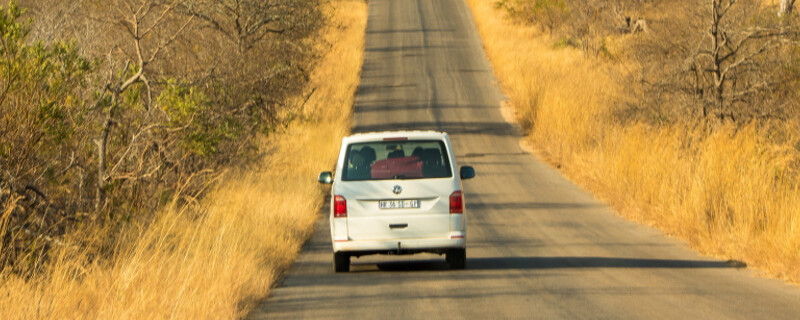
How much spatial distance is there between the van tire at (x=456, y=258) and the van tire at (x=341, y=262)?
Result: 3.96 ft

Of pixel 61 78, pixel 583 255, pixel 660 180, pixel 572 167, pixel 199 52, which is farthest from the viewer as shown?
pixel 572 167

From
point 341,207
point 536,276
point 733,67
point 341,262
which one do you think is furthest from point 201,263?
point 733,67

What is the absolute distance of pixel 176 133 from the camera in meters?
14.8

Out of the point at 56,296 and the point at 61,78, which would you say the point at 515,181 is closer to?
the point at 61,78

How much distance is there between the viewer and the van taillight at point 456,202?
1201 centimetres

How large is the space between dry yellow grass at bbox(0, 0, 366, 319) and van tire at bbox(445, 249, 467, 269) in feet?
6.74

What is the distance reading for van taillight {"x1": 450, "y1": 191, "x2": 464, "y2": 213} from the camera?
1201 centimetres

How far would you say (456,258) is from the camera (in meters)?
12.4

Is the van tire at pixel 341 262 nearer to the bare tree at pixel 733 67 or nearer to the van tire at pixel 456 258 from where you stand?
the van tire at pixel 456 258

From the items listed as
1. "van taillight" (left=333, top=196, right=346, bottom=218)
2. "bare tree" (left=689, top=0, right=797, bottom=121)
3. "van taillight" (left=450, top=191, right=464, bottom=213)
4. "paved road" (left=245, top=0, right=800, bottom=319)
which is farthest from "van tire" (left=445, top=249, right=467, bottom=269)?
"bare tree" (left=689, top=0, right=797, bottom=121)

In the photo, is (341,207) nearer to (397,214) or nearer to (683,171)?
(397,214)

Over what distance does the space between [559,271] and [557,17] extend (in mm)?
43353

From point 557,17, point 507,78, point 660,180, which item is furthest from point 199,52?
point 557,17

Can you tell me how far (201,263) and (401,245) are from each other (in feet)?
7.72
